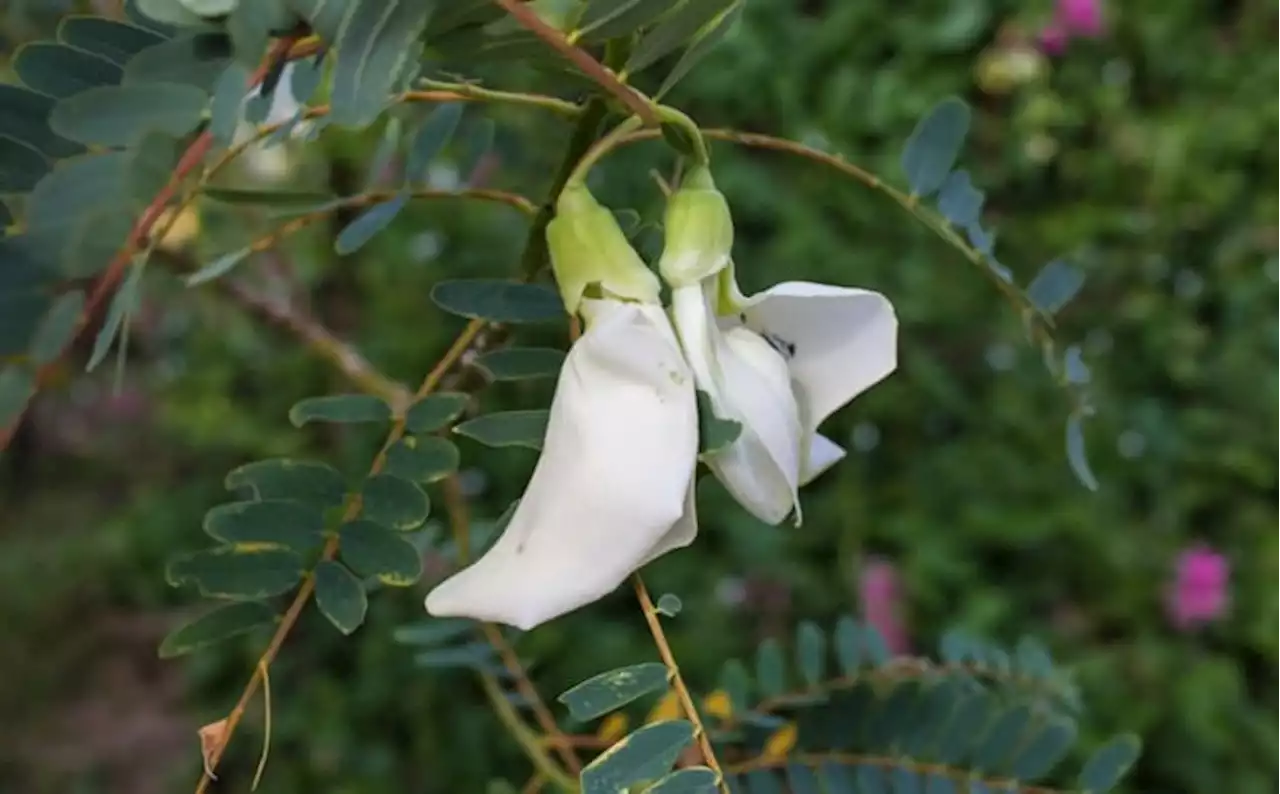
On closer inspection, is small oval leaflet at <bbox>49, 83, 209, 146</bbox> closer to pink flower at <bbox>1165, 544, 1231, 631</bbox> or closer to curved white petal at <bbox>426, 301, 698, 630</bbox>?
curved white petal at <bbox>426, 301, 698, 630</bbox>

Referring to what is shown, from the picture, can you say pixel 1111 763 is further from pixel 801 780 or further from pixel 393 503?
pixel 393 503

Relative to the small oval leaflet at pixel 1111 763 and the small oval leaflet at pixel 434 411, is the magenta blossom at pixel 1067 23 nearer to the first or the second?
the small oval leaflet at pixel 1111 763

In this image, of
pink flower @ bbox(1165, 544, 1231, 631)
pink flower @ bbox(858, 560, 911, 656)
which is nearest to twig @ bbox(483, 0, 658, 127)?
pink flower @ bbox(858, 560, 911, 656)

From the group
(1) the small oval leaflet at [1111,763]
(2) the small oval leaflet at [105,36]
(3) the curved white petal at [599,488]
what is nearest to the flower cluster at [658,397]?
(3) the curved white petal at [599,488]

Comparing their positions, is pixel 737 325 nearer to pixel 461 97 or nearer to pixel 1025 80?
pixel 461 97

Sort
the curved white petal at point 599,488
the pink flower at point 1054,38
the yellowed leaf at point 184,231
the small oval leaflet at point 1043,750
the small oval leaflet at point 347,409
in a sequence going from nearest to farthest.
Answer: the curved white petal at point 599,488 → the small oval leaflet at point 347,409 → the small oval leaflet at point 1043,750 → the yellowed leaf at point 184,231 → the pink flower at point 1054,38

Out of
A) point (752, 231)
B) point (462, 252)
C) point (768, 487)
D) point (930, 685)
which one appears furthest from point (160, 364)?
point (768, 487)
